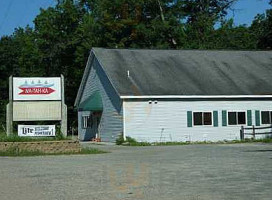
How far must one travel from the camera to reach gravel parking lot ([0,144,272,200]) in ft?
36.1

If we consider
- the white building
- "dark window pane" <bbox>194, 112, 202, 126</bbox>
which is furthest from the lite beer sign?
"dark window pane" <bbox>194, 112, 202, 126</bbox>

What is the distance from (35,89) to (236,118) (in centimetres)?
1511

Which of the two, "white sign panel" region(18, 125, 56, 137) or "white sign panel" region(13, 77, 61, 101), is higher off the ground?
"white sign panel" region(13, 77, 61, 101)

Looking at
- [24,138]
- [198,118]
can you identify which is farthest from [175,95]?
[24,138]

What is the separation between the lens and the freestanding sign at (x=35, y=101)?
26.6 meters

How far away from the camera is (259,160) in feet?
60.4

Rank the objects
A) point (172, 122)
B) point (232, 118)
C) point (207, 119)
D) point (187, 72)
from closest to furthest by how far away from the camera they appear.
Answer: point (172, 122) < point (207, 119) < point (232, 118) < point (187, 72)

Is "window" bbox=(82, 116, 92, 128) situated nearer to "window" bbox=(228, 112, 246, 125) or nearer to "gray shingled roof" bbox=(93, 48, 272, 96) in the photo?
"gray shingled roof" bbox=(93, 48, 272, 96)

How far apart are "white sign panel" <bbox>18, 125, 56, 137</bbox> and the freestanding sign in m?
0.82

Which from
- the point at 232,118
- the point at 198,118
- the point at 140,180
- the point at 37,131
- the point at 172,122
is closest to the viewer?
the point at 140,180

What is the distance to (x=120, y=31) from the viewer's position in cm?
5562

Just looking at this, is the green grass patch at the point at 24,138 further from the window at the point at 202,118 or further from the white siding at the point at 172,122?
the window at the point at 202,118

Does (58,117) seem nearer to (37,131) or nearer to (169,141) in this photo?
(37,131)

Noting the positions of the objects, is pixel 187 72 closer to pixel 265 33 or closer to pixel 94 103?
pixel 94 103
